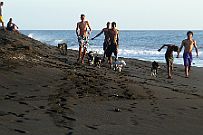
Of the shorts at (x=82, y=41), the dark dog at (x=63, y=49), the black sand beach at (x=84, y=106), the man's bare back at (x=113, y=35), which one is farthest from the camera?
the dark dog at (x=63, y=49)

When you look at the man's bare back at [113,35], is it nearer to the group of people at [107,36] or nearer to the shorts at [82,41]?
the group of people at [107,36]

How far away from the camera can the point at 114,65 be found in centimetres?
1292

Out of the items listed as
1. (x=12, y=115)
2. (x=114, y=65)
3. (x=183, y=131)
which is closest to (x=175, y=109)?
(x=183, y=131)

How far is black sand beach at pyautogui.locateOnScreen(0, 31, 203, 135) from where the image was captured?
18.4ft

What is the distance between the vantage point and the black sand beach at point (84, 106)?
5.61m

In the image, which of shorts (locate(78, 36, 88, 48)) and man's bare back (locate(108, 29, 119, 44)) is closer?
man's bare back (locate(108, 29, 119, 44))

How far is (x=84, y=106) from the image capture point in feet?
22.5

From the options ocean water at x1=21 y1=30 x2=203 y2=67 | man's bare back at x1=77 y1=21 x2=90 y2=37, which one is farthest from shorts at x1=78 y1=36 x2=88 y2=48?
ocean water at x1=21 y1=30 x2=203 y2=67

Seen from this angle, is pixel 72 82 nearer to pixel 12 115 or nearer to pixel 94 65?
pixel 12 115

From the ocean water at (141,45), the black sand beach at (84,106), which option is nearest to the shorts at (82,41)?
the black sand beach at (84,106)

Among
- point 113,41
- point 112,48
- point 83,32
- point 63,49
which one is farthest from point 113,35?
point 63,49

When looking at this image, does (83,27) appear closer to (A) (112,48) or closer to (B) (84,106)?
(A) (112,48)

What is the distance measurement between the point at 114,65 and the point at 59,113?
685 centimetres

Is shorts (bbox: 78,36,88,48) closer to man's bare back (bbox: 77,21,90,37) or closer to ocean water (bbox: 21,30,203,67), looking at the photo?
man's bare back (bbox: 77,21,90,37)
